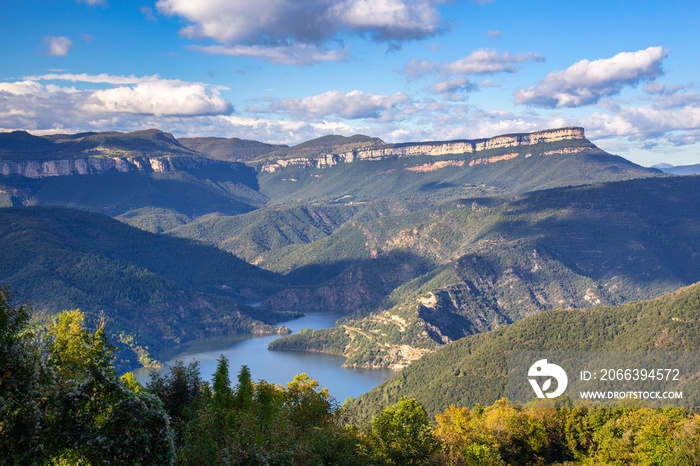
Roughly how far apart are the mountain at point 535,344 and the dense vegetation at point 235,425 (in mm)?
43498

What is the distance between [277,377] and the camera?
161125mm

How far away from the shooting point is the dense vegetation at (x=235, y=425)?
60.4ft

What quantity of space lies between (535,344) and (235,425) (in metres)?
98.2

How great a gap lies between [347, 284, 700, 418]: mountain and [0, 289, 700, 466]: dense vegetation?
4350cm

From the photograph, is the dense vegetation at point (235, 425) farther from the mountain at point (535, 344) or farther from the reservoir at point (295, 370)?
A: the reservoir at point (295, 370)

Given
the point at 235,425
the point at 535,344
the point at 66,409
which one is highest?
the point at 66,409

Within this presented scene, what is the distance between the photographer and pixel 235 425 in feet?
103

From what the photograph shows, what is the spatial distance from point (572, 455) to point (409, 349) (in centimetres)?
12365

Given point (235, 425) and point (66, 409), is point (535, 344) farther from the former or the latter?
point (66, 409)

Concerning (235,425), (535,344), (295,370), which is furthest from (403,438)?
(295,370)

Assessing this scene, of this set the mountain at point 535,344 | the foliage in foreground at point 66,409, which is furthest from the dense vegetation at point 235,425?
the mountain at point 535,344

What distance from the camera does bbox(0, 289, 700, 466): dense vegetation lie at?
18.4 metres

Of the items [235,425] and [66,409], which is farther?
[235,425]

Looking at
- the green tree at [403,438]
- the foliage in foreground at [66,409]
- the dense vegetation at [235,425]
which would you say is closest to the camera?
the foliage in foreground at [66,409]
